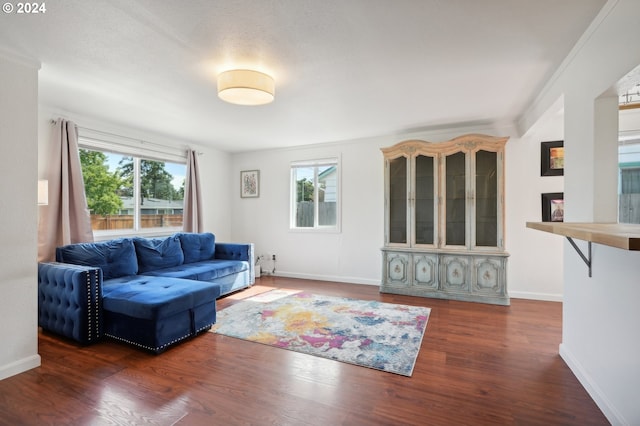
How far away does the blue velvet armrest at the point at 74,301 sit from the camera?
105 inches

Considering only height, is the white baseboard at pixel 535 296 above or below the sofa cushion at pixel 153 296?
below


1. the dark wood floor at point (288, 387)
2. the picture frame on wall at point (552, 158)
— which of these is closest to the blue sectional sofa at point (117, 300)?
the dark wood floor at point (288, 387)

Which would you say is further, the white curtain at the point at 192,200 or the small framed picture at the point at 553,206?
the white curtain at the point at 192,200

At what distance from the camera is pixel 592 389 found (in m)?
1.95

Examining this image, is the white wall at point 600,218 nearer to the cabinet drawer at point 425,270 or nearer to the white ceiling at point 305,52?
the white ceiling at point 305,52

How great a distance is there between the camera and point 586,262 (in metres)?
1.97

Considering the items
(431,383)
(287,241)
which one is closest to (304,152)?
(287,241)

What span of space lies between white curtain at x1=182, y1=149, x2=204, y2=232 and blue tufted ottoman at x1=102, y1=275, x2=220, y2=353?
1998mm

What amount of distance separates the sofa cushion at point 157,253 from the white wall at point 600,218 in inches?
174

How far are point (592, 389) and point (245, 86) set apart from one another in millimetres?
3228

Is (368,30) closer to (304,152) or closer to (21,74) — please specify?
(21,74)

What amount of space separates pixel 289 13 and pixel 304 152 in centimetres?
377

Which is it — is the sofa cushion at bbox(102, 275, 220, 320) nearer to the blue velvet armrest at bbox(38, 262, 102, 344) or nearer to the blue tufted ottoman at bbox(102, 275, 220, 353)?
the blue tufted ottoman at bbox(102, 275, 220, 353)

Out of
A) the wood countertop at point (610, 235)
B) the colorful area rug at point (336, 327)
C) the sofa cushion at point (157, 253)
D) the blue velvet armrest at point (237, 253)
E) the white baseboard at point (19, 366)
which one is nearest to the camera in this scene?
the wood countertop at point (610, 235)
